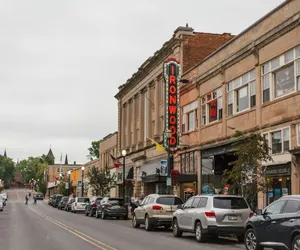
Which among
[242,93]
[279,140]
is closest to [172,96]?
[242,93]

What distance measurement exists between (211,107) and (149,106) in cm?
1631

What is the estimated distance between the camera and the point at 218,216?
57.0 ft

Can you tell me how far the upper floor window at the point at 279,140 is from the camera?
23.7 meters

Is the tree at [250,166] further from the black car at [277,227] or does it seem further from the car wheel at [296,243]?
the car wheel at [296,243]

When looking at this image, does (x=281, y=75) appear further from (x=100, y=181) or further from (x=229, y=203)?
(x=100, y=181)

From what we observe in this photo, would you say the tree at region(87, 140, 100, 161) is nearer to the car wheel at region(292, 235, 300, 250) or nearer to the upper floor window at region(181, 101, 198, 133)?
the upper floor window at region(181, 101, 198, 133)

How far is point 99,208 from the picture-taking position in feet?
118

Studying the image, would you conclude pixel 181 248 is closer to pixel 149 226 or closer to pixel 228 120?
pixel 149 226

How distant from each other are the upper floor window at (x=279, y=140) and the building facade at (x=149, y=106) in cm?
1091

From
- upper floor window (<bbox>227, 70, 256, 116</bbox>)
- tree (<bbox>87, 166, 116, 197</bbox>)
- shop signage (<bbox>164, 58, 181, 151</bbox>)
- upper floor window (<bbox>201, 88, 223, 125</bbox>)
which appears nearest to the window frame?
upper floor window (<bbox>201, 88, 223, 125</bbox>)

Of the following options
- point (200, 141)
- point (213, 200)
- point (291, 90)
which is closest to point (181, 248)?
point (213, 200)

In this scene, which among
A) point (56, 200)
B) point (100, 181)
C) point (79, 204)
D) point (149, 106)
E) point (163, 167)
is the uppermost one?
point (149, 106)

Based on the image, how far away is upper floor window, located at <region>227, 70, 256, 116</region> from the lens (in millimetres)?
27766

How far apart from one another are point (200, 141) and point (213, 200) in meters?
17.0
